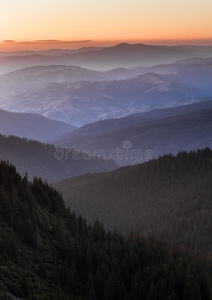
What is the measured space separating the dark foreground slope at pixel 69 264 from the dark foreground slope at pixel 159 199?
2015 inches

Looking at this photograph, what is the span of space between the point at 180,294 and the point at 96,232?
20.7 m

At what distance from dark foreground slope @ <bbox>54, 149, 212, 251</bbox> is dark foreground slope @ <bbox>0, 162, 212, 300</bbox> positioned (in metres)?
51.2

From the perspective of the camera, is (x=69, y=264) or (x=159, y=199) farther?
(x=159, y=199)

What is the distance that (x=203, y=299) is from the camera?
1848 inches

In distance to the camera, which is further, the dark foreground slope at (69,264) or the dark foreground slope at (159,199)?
the dark foreground slope at (159,199)

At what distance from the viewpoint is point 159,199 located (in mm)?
156000

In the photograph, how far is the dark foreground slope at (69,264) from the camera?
3803 cm

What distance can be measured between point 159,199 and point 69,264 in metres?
113

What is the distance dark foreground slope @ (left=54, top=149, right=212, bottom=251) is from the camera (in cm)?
11612

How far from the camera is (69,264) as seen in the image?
4678 centimetres

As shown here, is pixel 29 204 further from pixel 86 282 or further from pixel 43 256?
pixel 86 282

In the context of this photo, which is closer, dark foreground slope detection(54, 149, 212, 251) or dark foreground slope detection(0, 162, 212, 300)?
dark foreground slope detection(0, 162, 212, 300)

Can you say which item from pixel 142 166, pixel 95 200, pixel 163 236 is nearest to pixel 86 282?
pixel 163 236

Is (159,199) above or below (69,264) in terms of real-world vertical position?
below
